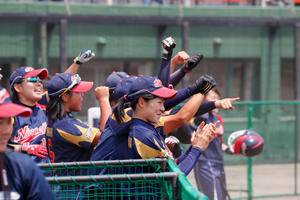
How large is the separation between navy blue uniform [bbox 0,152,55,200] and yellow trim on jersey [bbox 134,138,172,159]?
54.9 inches

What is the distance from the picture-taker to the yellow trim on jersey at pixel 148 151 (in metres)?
4.22

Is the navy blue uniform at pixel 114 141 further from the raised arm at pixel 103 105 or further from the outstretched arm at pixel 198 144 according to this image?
the raised arm at pixel 103 105

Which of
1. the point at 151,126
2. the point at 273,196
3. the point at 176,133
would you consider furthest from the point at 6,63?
the point at 151,126

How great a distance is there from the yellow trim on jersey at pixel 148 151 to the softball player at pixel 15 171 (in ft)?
4.56

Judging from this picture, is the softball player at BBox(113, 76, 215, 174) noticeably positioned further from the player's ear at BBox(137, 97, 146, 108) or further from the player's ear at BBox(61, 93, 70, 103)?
the player's ear at BBox(61, 93, 70, 103)

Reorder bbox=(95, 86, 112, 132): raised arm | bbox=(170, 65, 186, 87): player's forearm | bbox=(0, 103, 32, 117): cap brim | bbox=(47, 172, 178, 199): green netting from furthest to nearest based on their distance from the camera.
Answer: bbox=(170, 65, 186, 87): player's forearm
bbox=(95, 86, 112, 132): raised arm
bbox=(47, 172, 178, 199): green netting
bbox=(0, 103, 32, 117): cap brim

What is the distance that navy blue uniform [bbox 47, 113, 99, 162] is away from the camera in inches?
197

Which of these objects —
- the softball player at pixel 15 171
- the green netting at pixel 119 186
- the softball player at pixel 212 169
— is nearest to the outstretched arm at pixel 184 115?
the green netting at pixel 119 186

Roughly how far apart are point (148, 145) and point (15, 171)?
4.95 feet

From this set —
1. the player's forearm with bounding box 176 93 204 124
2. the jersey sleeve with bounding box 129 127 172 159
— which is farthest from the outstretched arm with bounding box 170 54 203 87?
the jersey sleeve with bounding box 129 127 172 159

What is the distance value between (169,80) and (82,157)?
40.6 inches

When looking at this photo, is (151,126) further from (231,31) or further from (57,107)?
(231,31)

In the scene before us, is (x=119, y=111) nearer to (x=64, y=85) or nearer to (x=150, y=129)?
(x=150, y=129)

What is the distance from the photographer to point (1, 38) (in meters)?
15.3
